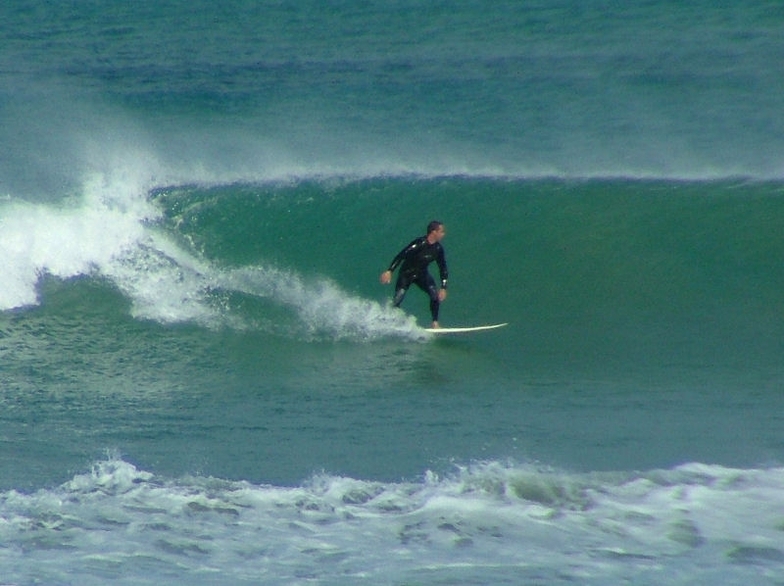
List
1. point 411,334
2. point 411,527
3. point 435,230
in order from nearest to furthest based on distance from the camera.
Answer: point 411,527, point 435,230, point 411,334

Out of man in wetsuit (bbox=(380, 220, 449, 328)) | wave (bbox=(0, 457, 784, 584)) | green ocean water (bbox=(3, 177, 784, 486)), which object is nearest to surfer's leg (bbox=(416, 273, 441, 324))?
man in wetsuit (bbox=(380, 220, 449, 328))

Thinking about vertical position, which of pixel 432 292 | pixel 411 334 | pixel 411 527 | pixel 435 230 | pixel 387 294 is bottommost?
pixel 411 527

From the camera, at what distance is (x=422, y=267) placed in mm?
10914

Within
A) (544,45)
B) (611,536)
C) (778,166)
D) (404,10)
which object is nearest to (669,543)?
(611,536)

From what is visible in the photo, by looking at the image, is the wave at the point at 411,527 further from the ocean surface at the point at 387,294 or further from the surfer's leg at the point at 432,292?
the surfer's leg at the point at 432,292

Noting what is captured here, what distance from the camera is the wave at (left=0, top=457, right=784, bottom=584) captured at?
6.22 metres

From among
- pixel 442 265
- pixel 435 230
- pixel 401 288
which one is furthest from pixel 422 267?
pixel 435 230

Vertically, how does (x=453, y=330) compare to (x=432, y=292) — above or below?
below

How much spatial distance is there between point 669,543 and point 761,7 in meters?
16.3

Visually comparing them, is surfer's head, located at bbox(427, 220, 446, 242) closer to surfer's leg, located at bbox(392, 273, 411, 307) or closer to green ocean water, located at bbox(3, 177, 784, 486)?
surfer's leg, located at bbox(392, 273, 411, 307)

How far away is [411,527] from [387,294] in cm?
564

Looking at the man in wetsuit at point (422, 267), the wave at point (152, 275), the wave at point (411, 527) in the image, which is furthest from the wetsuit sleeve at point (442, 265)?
the wave at point (411, 527)

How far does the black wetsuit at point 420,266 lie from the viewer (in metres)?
10.8

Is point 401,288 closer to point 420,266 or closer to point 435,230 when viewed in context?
point 420,266
